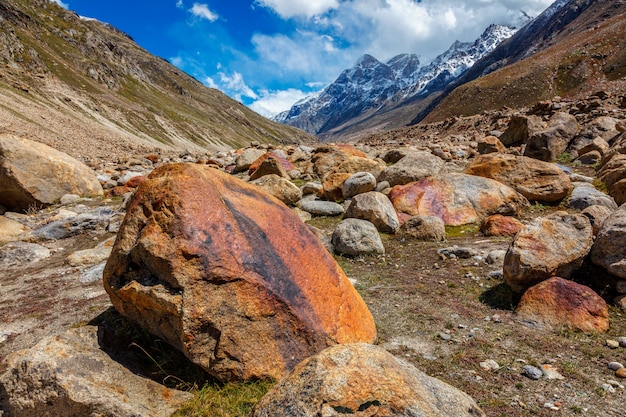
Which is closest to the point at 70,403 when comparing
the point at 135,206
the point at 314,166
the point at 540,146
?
the point at 135,206

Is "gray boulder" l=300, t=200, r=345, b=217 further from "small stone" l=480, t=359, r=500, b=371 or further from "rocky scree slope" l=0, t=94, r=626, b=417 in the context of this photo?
"small stone" l=480, t=359, r=500, b=371

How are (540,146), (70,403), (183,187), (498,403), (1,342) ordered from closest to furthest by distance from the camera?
(70,403) → (498,403) → (183,187) → (1,342) → (540,146)

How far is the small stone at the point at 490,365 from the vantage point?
18.1 ft

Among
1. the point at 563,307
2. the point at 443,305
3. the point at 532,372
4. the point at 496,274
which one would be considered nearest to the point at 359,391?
the point at 532,372

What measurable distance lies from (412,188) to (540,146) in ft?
45.4

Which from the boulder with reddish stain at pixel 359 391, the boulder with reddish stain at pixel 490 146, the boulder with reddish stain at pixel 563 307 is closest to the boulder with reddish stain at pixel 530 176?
the boulder with reddish stain at pixel 563 307

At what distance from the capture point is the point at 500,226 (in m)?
12.1

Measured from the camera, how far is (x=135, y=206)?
5.60 metres

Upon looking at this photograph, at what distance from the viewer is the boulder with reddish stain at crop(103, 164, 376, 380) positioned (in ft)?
16.1

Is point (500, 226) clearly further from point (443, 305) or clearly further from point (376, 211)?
point (443, 305)

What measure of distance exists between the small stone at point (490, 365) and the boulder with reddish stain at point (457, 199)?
26.7 feet

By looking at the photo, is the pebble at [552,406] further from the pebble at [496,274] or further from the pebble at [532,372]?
the pebble at [496,274]

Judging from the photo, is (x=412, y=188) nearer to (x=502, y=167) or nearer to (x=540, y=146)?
(x=502, y=167)

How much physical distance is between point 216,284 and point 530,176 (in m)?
14.9
